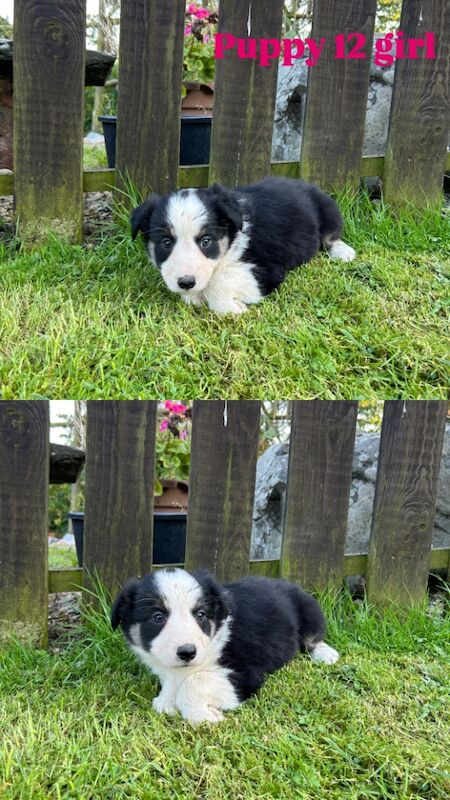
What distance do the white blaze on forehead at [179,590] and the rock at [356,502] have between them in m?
2.03

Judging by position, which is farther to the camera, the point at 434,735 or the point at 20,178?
the point at 20,178

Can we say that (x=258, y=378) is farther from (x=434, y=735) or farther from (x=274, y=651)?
(x=434, y=735)

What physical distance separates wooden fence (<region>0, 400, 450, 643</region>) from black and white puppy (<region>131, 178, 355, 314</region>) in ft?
2.14

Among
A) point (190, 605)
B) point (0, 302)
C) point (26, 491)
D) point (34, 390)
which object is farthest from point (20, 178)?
point (190, 605)

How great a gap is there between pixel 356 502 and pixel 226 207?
88.6 inches

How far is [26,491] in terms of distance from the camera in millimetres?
4473

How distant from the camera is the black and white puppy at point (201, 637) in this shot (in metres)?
3.69

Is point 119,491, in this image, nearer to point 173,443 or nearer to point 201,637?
point 201,637

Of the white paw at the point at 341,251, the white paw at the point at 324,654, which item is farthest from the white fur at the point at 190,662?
the white paw at the point at 341,251

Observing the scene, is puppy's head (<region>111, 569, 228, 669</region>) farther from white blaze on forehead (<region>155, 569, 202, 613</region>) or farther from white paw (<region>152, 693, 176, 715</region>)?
white paw (<region>152, 693, 176, 715</region>)

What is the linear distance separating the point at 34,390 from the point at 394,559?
7.54 feet

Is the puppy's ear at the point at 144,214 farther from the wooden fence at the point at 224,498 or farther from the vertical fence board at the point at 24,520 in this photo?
the vertical fence board at the point at 24,520

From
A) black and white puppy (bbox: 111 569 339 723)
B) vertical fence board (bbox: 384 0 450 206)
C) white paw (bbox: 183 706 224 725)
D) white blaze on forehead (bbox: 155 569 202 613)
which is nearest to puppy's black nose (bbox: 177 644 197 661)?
black and white puppy (bbox: 111 569 339 723)

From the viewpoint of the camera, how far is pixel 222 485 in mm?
4715
